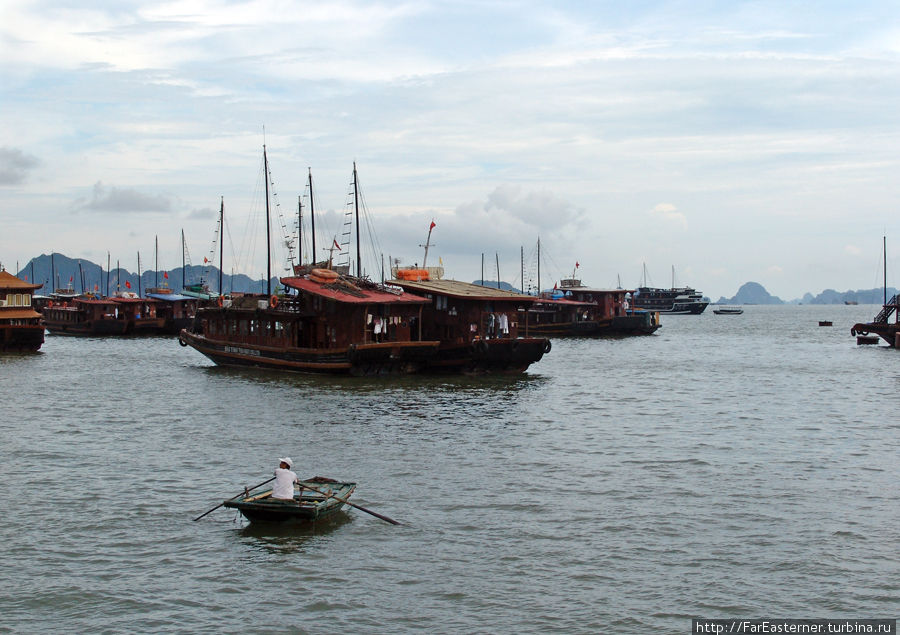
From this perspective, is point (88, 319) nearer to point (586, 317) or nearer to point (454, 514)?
point (586, 317)

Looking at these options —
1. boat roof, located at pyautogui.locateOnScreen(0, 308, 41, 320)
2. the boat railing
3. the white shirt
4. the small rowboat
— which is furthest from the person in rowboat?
the boat railing

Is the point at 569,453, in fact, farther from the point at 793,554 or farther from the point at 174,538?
the point at 174,538

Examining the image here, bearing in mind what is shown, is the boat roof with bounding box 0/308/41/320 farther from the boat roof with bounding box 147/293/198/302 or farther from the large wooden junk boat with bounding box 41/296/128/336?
the boat roof with bounding box 147/293/198/302

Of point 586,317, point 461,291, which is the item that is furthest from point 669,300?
point 461,291

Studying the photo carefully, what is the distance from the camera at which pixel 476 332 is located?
45.7m

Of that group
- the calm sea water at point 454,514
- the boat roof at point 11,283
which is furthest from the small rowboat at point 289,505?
the boat roof at point 11,283

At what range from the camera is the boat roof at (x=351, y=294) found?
42594 mm

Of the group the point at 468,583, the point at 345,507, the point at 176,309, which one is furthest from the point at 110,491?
the point at 176,309

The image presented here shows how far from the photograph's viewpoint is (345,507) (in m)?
18.7

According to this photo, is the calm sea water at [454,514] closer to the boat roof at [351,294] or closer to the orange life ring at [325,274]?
the boat roof at [351,294]

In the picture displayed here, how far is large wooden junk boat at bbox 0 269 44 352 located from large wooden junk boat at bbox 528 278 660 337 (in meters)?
48.4

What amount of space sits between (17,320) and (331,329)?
104ft

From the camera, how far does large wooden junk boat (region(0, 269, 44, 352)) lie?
6191 centimetres

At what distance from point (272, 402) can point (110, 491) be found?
599 inches
